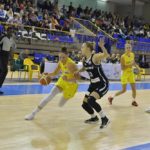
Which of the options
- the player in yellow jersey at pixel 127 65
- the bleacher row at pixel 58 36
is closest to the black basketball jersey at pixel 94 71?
the player in yellow jersey at pixel 127 65

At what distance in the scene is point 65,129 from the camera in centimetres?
673

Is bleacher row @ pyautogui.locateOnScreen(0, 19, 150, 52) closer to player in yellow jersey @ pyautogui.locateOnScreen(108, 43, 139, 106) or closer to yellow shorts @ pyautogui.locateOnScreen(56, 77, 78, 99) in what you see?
player in yellow jersey @ pyautogui.locateOnScreen(108, 43, 139, 106)

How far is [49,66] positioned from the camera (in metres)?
15.4

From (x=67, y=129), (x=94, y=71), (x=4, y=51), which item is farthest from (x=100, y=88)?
(x=4, y=51)

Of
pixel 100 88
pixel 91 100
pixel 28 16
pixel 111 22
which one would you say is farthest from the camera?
pixel 111 22

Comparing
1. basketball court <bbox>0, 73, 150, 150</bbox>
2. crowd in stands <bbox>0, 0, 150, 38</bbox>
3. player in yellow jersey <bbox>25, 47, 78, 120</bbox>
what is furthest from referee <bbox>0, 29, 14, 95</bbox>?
crowd in stands <bbox>0, 0, 150, 38</bbox>

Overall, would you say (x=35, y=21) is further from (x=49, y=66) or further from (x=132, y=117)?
(x=132, y=117)

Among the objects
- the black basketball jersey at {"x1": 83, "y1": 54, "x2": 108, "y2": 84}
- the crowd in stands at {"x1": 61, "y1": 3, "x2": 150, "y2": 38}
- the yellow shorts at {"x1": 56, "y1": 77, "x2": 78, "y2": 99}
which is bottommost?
the yellow shorts at {"x1": 56, "y1": 77, "x2": 78, "y2": 99}

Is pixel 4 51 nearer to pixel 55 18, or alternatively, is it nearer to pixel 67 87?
pixel 67 87

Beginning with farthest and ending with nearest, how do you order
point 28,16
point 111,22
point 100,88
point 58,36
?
point 111,22, point 58,36, point 28,16, point 100,88

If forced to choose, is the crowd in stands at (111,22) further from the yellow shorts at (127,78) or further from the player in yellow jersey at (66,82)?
the player in yellow jersey at (66,82)

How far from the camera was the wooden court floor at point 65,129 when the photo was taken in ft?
18.3

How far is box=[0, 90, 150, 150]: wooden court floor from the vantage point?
5.58 metres

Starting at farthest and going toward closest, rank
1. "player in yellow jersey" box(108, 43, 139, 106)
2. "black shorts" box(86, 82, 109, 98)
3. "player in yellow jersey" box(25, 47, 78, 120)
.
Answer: "player in yellow jersey" box(108, 43, 139, 106), "player in yellow jersey" box(25, 47, 78, 120), "black shorts" box(86, 82, 109, 98)
